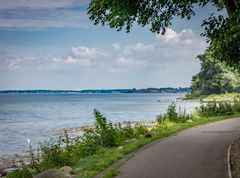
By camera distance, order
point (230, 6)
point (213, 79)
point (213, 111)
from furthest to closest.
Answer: point (213, 79) < point (213, 111) < point (230, 6)

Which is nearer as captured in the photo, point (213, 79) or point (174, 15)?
point (174, 15)

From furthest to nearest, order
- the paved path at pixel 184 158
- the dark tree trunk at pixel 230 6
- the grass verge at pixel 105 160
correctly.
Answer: the dark tree trunk at pixel 230 6 < the grass verge at pixel 105 160 < the paved path at pixel 184 158

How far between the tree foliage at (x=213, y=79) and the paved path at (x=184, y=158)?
3837 inches

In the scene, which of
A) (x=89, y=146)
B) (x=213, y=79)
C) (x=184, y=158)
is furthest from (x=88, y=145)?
(x=213, y=79)

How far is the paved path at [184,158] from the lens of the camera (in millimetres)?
15414

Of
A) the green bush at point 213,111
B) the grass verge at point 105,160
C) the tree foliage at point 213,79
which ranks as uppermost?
the tree foliage at point 213,79

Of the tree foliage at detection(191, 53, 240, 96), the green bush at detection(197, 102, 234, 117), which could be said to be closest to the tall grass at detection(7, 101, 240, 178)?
the green bush at detection(197, 102, 234, 117)

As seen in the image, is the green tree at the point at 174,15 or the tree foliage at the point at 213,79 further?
the tree foliage at the point at 213,79

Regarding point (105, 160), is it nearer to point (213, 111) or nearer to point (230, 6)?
point (230, 6)

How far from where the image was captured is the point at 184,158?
59.7ft

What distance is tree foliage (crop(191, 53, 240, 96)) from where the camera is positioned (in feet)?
398

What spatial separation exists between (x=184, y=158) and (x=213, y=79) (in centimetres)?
11622

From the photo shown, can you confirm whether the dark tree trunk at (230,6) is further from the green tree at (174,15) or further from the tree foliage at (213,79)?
the tree foliage at (213,79)

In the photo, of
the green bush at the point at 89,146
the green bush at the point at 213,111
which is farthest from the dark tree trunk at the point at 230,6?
the green bush at the point at 213,111
